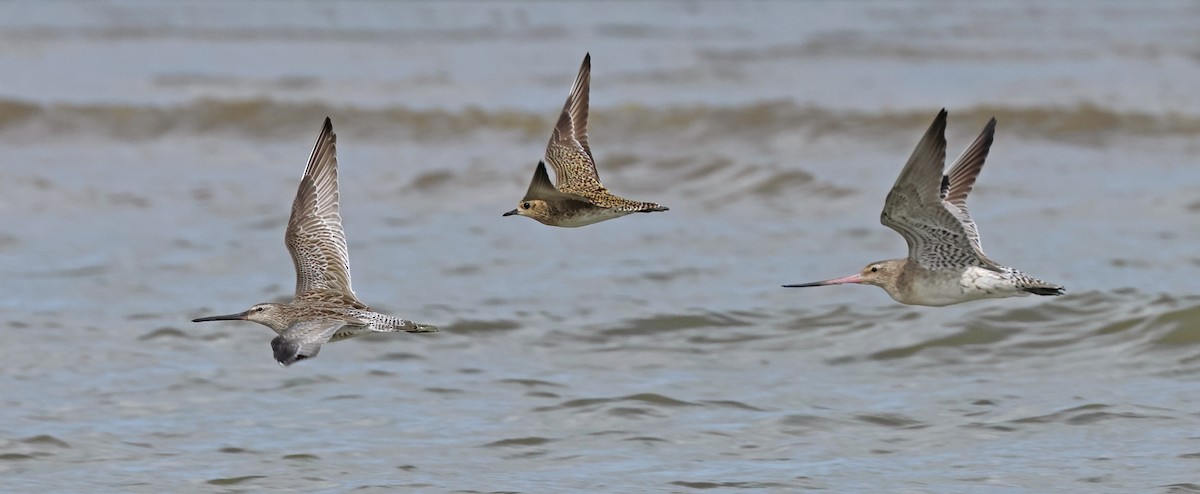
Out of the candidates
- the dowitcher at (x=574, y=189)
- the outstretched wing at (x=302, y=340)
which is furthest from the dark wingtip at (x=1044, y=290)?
the outstretched wing at (x=302, y=340)

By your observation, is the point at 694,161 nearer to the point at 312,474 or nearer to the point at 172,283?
the point at 172,283

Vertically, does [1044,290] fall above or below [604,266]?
below

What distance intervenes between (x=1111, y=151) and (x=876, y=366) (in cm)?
822

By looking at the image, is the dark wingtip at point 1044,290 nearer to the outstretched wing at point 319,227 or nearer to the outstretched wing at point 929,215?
the outstretched wing at point 929,215

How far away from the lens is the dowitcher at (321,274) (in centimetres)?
766

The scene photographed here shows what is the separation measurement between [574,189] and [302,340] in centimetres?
222

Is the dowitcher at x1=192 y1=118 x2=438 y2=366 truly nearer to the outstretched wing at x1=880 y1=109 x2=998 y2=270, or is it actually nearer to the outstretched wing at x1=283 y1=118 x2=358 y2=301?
the outstretched wing at x1=283 y1=118 x2=358 y2=301

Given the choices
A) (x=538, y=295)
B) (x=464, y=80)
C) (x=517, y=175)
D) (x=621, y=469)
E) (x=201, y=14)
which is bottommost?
(x=621, y=469)

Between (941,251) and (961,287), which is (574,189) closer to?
(941,251)

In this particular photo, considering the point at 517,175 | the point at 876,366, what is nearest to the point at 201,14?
the point at 517,175

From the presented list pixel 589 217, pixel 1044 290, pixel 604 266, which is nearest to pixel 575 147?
pixel 589 217

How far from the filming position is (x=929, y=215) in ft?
26.7

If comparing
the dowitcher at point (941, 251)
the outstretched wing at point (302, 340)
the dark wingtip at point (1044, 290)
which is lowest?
the outstretched wing at point (302, 340)

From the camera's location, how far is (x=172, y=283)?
12.9m
